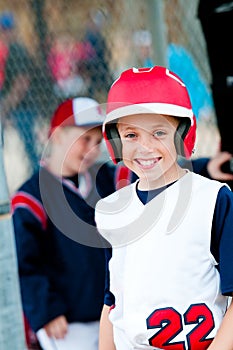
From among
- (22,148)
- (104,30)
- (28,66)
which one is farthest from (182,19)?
(22,148)

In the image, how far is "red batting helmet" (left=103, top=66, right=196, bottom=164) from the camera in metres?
1.82

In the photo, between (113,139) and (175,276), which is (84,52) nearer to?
(113,139)

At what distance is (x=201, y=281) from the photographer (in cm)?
179

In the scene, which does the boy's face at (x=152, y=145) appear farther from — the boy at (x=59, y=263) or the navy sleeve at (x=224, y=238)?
the boy at (x=59, y=263)

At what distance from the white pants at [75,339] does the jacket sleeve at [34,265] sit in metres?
0.06

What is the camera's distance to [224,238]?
1.75m

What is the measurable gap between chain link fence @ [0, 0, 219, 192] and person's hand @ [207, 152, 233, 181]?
502 millimetres

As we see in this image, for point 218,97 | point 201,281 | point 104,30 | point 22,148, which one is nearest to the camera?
point 201,281

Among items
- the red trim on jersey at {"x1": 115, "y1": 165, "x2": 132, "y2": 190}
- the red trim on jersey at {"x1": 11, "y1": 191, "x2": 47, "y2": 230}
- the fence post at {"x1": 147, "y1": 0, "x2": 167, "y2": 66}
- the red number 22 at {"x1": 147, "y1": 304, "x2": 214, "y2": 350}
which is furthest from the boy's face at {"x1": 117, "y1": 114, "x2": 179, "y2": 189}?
the fence post at {"x1": 147, "y1": 0, "x2": 167, "y2": 66}

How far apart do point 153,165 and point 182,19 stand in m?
2.07

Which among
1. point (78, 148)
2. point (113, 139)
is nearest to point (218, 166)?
point (78, 148)

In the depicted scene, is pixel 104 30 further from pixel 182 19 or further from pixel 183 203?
pixel 183 203

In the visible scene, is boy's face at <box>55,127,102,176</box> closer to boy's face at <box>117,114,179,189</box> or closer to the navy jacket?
the navy jacket

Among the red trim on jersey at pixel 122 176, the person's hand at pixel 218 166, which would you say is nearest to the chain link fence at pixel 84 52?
the person's hand at pixel 218 166
